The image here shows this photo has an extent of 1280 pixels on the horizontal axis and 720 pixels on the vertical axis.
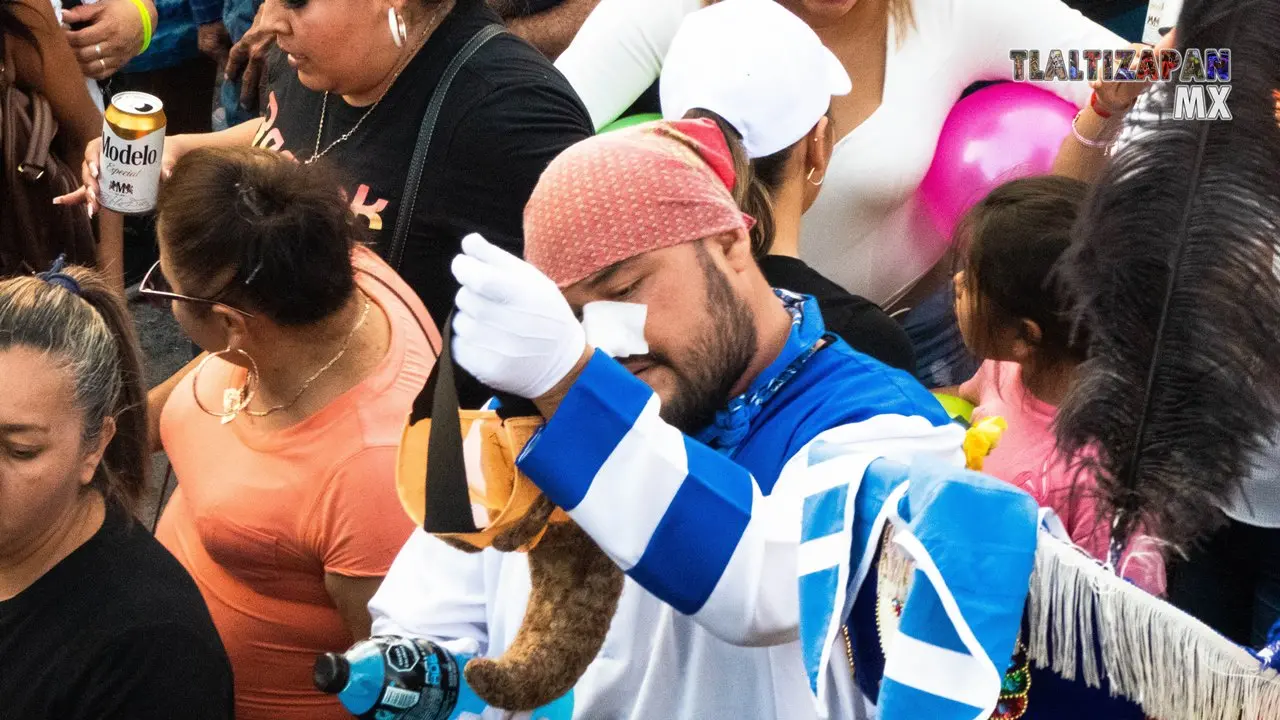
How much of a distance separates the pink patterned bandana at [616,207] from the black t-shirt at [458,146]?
1053 millimetres

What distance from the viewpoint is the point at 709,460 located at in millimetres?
1411

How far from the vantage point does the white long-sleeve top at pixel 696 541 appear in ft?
4.47

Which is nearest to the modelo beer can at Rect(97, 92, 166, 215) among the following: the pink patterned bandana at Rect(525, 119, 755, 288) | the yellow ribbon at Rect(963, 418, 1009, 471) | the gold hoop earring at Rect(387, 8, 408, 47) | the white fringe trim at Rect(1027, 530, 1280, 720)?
the gold hoop earring at Rect(387, 8, 408, 47)

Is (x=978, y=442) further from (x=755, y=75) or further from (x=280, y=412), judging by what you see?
(x=280, y=412)

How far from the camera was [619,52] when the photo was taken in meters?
3.07

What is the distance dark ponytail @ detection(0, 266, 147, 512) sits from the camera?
211cm

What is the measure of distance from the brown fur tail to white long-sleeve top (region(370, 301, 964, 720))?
0.13m

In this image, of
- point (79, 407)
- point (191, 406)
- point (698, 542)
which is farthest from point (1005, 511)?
point (191, 406)

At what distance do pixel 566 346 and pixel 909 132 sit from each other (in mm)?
1646

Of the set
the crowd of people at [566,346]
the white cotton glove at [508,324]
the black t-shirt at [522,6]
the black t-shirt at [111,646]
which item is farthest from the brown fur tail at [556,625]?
the black t-shirt at [522,6]

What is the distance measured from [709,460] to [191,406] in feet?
4.60

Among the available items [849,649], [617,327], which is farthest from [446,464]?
[849,649]

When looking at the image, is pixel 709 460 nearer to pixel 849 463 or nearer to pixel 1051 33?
pixel 849 463

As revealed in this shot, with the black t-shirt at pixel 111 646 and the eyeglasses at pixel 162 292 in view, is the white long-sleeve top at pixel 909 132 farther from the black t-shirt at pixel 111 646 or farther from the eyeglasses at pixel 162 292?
the black t-shirt at pixel 111 646
